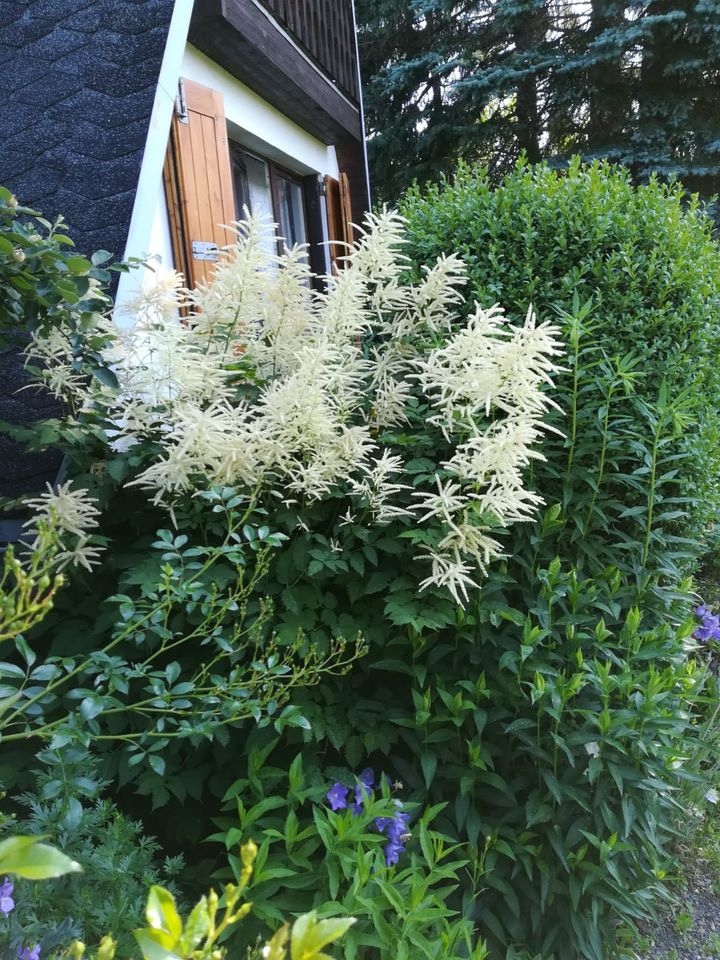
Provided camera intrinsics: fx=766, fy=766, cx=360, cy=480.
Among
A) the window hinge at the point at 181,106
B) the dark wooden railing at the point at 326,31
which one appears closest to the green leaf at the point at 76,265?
the window hinge at the point at 181,106

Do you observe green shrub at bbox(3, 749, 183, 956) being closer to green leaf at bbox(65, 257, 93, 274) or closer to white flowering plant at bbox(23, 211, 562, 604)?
white flowering plant at bbox(23, 211, 562, 604)

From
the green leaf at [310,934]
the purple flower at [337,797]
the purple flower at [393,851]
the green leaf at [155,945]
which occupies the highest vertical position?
the green leaf at [155,945]

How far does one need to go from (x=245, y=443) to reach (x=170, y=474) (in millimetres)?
211

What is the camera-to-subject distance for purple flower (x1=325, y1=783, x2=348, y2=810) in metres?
1.99

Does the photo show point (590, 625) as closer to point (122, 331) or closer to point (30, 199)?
point (122, 331)

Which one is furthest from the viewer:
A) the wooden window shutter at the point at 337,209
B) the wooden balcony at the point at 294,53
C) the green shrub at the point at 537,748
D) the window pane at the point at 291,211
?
the wooden window shutter at the point at 337,209

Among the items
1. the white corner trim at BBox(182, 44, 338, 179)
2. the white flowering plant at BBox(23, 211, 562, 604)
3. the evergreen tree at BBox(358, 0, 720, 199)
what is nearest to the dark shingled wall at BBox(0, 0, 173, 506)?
the white flowering plant at BBox(23, 211, 562, 604)

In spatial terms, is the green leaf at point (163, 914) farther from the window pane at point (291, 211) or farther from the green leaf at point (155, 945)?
the window pane at point (291, 211)

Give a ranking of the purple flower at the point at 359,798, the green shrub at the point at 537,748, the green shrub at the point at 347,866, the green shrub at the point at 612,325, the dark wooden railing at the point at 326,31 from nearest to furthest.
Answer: the green shrub at the point at 347,866
the purple flower at the point at 359,798
the green shrub at the point at 537,748
the green shrub at the point at 612,325
the dark wooden railing at the point at 326,31

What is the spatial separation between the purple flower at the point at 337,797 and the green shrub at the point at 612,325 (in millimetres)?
1099

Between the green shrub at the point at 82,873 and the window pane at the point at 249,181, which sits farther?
the window pane at the point at 249,181

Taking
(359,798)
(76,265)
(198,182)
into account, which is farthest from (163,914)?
(198,182)

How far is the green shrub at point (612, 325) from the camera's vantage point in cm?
264

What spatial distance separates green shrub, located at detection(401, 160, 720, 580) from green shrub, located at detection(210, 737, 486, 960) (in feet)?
3.65
